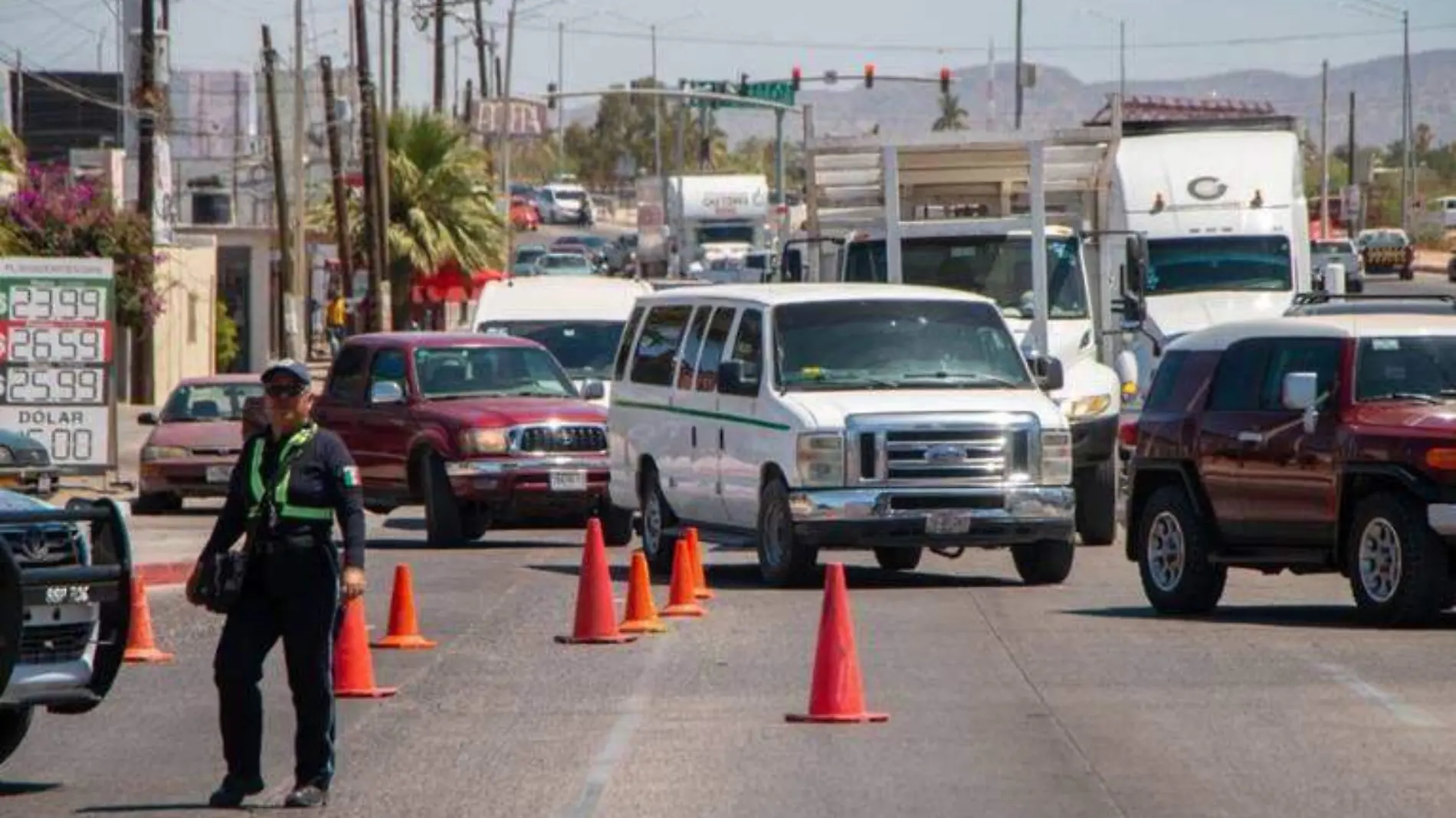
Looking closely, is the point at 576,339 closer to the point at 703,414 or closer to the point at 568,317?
the point at 568,317

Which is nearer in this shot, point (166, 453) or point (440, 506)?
point (440, 506)

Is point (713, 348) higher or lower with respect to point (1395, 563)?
higher

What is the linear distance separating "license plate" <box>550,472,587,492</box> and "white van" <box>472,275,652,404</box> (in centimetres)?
618

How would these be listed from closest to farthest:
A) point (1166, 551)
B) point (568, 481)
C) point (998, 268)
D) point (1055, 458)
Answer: point (1166, 551), point (1055, 458), point (568, 481), point (998, 268)

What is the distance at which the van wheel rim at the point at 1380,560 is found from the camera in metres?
16.9

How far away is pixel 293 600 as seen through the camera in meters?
11.0

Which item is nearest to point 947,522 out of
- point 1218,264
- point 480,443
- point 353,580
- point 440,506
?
point 480,443

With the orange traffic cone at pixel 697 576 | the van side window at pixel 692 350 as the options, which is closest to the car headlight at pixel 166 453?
the van side window at pixel 692 350

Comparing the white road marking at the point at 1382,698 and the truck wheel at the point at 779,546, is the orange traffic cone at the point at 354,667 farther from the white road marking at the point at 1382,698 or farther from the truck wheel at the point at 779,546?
the truck wheel at the point at 779,546

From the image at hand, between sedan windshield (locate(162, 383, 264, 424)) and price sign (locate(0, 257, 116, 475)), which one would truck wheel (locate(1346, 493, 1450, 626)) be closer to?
price sign (locate(0, 257, 116, 475))

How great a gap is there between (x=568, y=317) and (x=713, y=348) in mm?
11027

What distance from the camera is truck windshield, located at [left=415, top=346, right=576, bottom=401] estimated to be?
27.3 m

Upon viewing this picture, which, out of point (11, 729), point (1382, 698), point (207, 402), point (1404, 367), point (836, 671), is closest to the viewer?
point (11, 729)

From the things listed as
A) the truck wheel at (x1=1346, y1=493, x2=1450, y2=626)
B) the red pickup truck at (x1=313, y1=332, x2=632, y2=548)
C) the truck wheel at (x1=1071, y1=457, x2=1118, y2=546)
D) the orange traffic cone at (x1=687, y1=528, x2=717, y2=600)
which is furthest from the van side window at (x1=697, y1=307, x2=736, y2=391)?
the truck wheel at (x1=1346, y1=493, x2=1450, y2=626)
